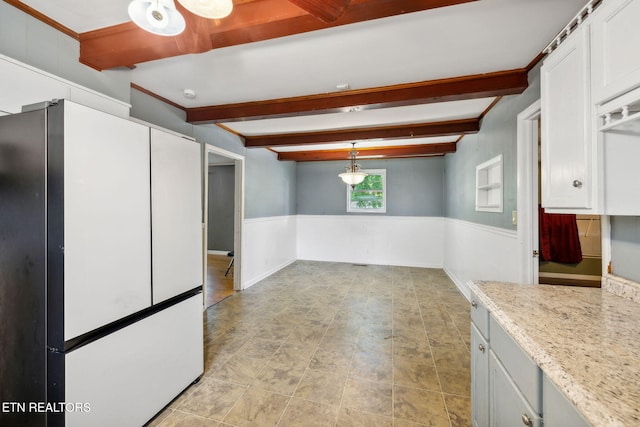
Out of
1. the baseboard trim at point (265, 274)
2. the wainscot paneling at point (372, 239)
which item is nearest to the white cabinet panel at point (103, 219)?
the baseboard trim at point (265, 274)

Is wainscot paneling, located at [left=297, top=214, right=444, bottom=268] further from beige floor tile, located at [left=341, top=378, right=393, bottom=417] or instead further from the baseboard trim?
beige floor tile, located at [left=341, top=378, right=393, bottom=417]

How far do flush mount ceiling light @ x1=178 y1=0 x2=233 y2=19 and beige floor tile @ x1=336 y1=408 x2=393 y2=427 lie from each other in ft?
7.31

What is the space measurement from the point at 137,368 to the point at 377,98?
2.81 meters

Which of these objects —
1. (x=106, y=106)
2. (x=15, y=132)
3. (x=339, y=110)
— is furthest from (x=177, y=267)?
(x=339, y=110)

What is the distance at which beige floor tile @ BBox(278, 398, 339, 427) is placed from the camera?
1639mm

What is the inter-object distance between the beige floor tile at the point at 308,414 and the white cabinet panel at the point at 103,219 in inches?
45.1

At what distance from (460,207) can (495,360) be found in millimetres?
3574

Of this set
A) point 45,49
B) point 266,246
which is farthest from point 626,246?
point 266,246

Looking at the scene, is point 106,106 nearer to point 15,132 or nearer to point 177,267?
point 15,132

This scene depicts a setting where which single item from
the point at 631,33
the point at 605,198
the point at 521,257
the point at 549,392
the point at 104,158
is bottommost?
the point at 549,392

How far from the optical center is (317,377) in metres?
2.07

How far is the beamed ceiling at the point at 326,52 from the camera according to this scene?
1.49m

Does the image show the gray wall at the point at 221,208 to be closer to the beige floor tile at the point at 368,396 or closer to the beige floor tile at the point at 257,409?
the beige floor tile at the point at 257,409

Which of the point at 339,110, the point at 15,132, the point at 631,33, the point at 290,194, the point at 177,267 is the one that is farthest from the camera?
the point at 290,194
